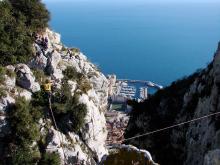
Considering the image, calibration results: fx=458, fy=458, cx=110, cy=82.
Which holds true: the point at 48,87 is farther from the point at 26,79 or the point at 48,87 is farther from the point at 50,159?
the point at 50,159

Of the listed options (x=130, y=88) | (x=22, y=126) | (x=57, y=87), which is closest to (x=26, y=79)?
(x=57, y=87)

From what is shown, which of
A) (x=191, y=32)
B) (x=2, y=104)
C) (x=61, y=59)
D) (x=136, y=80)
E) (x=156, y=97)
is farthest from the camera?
(x=191, y=32)

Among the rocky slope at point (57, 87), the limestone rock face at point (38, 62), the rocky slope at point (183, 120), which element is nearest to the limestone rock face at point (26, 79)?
the rocky slope at point (57, 87)

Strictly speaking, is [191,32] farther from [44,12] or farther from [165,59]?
[44,12]

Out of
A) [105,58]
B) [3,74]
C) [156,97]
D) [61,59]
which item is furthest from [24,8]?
[105,58]

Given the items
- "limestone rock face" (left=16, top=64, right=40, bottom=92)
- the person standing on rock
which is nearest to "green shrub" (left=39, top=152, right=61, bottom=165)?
the person standing on rock
